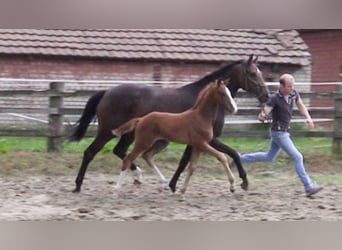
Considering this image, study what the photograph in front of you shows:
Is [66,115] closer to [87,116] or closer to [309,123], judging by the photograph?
[87,116]

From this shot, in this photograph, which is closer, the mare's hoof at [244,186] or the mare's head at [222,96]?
the mare's head at [222,96]

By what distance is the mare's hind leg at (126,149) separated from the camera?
5160 mm

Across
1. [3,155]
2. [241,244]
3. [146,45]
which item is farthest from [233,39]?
[3,155]

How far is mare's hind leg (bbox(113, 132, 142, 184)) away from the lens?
5.16 m

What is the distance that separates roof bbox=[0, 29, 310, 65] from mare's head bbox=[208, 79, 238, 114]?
12.7 inches

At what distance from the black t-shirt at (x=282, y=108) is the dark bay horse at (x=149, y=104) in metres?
0.09

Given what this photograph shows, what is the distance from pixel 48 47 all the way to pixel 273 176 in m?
1.63

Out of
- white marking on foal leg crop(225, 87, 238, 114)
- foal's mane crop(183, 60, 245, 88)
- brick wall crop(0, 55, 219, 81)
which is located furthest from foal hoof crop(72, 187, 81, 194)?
white marking on foal leg crop(225, 87, 238, 114)

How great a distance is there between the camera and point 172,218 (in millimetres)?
4832

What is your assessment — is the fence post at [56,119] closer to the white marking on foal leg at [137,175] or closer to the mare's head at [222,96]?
the white marking on foal leg at [137,175]

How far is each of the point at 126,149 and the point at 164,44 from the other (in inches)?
27.7

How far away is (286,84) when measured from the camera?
5051 millimetres

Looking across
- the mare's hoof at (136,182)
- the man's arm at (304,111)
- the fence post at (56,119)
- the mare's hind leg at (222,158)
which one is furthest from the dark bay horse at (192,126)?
the fence post at (56,119)

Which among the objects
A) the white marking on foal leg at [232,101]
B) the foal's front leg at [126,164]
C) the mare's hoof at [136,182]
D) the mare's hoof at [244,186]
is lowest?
the mare's hoof at [136,182]
